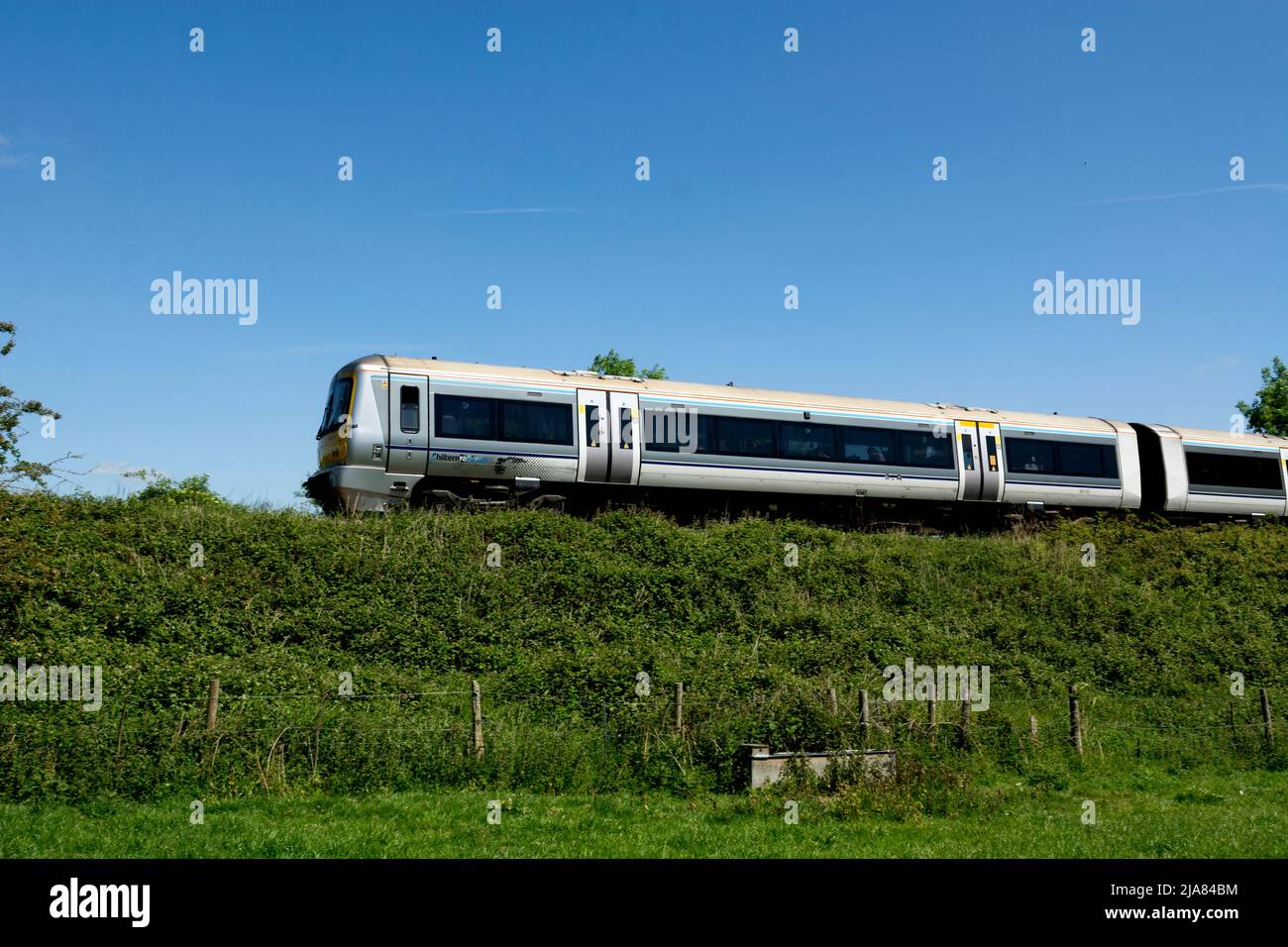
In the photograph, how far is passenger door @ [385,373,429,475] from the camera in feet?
73.6

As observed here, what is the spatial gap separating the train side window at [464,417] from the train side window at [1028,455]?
48.9 ft

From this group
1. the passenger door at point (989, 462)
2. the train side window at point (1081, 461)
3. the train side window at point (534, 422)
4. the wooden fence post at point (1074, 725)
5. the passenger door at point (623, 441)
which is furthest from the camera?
the train side window at point (1081, 461)

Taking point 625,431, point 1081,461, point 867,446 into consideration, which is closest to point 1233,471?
point 1081,461

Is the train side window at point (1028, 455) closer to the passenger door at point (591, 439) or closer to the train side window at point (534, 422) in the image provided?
the passenger door at point (591, 439)

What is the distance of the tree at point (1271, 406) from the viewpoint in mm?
67250

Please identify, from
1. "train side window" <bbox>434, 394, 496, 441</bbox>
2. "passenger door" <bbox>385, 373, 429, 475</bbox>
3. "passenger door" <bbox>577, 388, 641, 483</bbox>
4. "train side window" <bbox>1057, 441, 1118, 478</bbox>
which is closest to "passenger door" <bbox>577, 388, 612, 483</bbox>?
"passenger door" <bbox>577, 388, 641, 483</bbox>

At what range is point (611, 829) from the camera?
473 inches

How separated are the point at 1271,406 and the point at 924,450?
5151cm

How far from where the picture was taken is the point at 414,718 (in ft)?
49.6

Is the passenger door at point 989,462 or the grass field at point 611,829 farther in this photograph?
the passenger door at point 989,462
